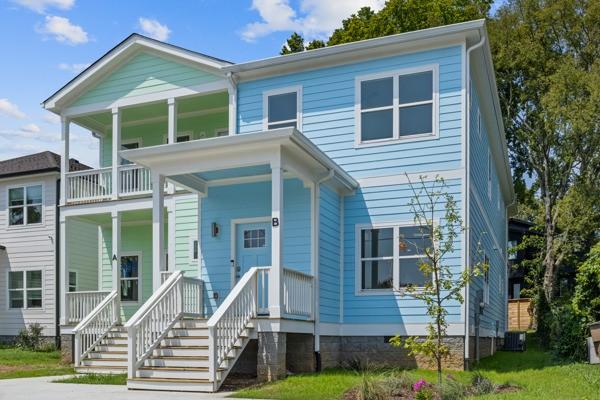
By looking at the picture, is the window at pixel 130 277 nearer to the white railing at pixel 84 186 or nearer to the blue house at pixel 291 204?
the blue house at pixel 291 204

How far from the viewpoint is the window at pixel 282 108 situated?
15.1 m

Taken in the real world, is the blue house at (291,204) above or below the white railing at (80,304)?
above

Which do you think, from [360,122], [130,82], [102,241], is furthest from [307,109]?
[102,241]

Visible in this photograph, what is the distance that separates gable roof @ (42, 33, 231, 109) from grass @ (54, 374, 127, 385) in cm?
767

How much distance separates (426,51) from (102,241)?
11.0m

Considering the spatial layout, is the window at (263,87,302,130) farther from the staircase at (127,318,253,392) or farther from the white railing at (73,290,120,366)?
the white railing at (73,290,120,366)

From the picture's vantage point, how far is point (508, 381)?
10758 mm

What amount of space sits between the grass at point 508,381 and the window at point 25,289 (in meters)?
12.9

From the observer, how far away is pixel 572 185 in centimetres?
2936

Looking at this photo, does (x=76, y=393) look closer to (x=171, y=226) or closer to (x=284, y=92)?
(x=171, y=226)

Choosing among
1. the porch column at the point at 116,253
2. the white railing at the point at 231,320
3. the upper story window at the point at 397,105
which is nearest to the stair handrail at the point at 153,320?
the white railing at the point at 231,320

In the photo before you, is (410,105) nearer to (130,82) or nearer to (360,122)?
(360,122)

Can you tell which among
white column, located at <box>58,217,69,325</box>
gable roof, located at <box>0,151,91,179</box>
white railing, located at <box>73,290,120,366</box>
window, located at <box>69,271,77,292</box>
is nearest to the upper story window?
white railing, located at <box>73,290,120,366</box>

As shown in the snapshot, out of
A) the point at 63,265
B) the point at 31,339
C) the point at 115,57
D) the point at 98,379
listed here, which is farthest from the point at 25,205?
the point at 98,379
